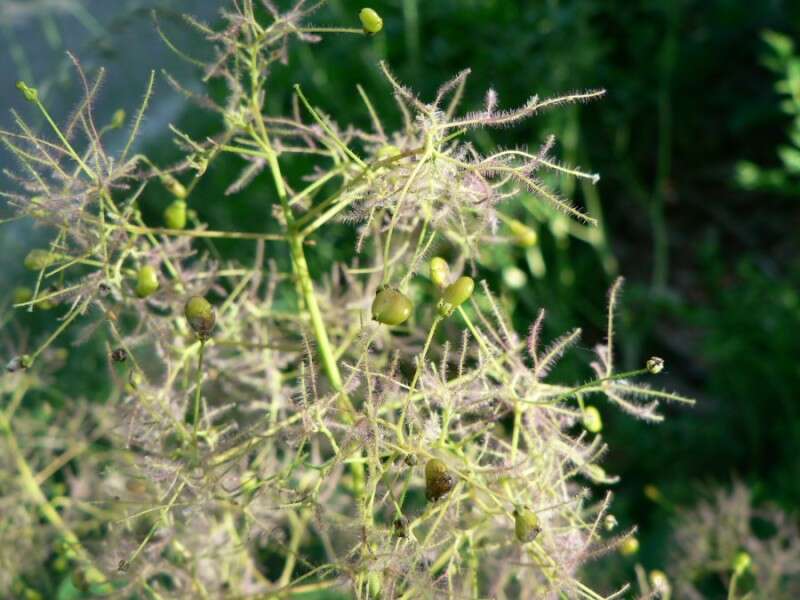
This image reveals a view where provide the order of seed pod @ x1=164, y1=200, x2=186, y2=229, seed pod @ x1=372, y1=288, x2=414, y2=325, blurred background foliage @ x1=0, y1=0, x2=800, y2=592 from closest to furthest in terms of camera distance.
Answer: seed pod @ x1=372, y1=288, x2=414, y2=325 → seed pod @ x1=164, y1=200, x2=186, y2=229 → blurred background foliage @ x1=0, y1=0, x2=800, y2=592

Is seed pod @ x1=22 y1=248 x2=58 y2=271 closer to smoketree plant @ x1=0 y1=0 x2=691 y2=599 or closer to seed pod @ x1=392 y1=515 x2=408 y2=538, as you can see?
smoketree plant @ x1=0 y1=0 x2=691 y2=599

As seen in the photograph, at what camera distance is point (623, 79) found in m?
2.28

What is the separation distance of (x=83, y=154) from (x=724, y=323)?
4.29ft

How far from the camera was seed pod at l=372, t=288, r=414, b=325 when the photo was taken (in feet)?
1.76

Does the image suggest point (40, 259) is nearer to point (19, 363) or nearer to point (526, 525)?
point (19, 363)

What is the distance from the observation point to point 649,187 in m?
2.40

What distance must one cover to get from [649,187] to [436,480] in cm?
198

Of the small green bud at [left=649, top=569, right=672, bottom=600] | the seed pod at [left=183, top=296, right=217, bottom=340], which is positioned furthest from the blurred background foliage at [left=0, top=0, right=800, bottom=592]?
the seed pod at [left=183, top=296, right=217, bottom=340]

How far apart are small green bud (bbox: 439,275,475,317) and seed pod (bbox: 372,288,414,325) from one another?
3cm

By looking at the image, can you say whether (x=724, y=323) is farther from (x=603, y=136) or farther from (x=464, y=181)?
(x=464, y=181)

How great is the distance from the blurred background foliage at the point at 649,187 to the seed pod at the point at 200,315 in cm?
106

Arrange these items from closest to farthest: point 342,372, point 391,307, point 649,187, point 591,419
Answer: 1. point 391,307
2. point 591,419
3. point 342,372
4. point 649,187

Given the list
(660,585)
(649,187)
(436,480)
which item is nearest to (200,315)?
(436,480)

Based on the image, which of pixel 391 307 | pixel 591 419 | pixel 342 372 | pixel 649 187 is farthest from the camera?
pixel 649 187
